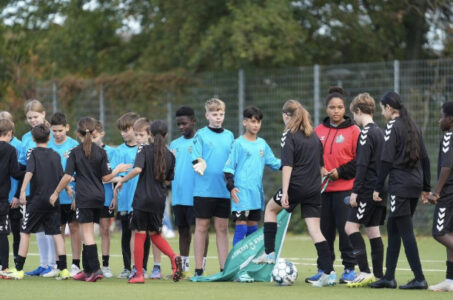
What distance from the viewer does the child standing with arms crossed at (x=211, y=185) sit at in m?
11.1

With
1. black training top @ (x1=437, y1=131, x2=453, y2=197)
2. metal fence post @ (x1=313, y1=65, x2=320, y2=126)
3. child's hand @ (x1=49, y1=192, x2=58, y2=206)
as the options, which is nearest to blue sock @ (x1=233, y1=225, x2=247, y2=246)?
child's hand @ (x1=49, y1=192, x2=58, y2=206)

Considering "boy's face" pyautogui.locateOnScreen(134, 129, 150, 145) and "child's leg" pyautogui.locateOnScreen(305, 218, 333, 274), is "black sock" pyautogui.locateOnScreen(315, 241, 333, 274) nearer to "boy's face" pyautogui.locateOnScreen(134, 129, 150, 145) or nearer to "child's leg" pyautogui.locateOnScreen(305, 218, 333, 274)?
"child's leg" pyautogui.locateOnScreen(305, 218, 333, 274)

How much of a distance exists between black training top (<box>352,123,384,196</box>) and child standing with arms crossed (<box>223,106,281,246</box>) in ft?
4.40

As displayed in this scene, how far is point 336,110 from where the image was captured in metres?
10.7

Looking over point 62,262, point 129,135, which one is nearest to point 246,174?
point 129,135

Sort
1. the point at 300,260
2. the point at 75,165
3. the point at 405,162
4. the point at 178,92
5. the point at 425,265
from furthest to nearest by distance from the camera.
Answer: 1. the point at 178,92
2. the point at 300,260
3. the point at 425,265
4. the point at 75,165
5. the point at 405,162

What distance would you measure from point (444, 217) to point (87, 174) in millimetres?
4011

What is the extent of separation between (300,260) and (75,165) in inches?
177

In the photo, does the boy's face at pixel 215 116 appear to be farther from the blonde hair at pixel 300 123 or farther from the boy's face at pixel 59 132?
the boy's face at pixel 59 132

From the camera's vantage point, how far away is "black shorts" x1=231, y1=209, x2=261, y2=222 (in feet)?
35.9

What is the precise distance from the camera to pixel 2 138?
11633mm

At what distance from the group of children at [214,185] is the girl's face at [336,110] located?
0.7 inches

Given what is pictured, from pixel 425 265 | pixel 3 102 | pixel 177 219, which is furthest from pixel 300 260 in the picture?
pixel 3 102

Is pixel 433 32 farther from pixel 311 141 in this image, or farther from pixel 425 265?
pixel 311 141
